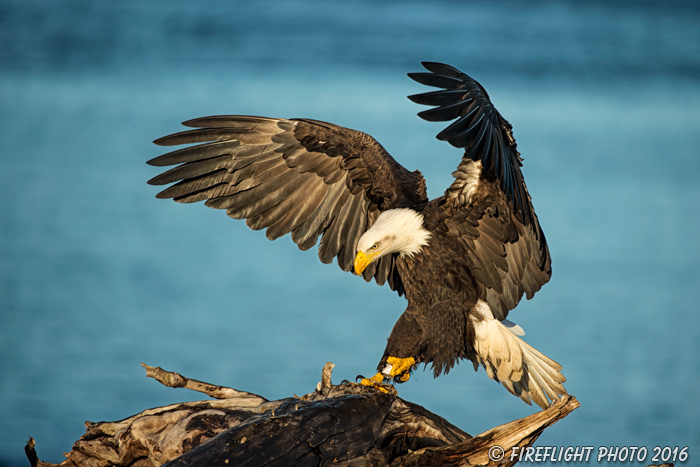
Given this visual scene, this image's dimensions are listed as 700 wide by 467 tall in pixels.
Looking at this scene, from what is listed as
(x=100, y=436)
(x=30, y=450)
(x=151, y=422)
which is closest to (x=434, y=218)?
(x=151, y=422)

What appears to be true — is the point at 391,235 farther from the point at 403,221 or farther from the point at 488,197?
the point at 488,197

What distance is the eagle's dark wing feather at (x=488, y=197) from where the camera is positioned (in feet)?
7.95

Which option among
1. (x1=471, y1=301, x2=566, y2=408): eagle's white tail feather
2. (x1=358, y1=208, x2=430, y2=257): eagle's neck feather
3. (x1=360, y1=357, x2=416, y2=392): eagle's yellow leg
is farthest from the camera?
(x1=471, y1=301, x2=566, y2=408): eagle's white tail feather

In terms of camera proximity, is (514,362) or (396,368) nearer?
(396,368)

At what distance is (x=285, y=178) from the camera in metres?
3.60

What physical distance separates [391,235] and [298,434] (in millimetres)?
1078

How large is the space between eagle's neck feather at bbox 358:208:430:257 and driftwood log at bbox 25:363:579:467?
26.6 inches

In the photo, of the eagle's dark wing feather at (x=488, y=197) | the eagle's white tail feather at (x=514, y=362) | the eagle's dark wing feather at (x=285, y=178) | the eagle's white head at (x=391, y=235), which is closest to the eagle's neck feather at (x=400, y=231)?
the eagle's white head at (x=391, y=235)

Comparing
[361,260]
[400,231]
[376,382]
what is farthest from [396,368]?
[400,231]

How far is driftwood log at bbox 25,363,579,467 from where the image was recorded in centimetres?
227

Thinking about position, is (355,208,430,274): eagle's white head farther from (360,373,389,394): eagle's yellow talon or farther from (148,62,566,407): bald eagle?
(360,373,389,394): eagle's yellow talon

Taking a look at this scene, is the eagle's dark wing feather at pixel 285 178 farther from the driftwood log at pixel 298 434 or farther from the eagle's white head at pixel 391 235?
the driftwood log at pixel 298 434

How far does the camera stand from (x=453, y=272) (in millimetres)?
3223

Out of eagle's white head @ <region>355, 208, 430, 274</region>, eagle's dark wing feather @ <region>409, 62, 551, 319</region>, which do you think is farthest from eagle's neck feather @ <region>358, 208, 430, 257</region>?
eagle's dark wing feather @ <region>409, 62, 551, 319</region>
